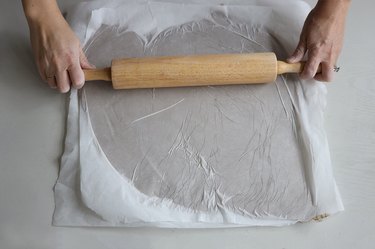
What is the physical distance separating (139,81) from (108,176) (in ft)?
0.68

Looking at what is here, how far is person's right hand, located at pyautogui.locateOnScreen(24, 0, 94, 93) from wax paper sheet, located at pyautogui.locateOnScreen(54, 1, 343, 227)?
0.20ft

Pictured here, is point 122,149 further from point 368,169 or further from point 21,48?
point 368,169

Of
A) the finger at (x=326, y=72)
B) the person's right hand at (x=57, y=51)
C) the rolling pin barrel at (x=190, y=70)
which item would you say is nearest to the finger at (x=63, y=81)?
A: the person's right hand at (x=57, y=51)

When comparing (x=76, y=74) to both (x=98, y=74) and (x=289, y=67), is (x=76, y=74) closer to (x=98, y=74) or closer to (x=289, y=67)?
(x=98, y=74)

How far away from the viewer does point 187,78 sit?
834mm

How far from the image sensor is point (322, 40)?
87 centimetres

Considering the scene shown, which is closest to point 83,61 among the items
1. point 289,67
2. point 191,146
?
point 191,146

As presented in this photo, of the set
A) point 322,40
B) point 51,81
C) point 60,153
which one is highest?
point 322,40

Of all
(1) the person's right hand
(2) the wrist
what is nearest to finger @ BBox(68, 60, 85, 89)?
(1) the person's right hand

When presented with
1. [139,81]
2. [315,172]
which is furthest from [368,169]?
[139,81]

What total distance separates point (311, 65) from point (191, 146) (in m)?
0.31

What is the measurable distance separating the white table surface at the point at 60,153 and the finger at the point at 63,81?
0.06 metres

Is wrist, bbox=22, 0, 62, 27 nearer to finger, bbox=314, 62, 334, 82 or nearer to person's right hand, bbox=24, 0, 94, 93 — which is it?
person's right hand, bbox=24, 0, 94, 93

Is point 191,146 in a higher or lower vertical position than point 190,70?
lower
